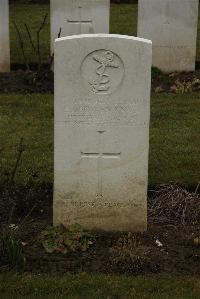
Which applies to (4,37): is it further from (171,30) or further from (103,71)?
(103,71)

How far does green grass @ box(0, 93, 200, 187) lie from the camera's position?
23.0 ft

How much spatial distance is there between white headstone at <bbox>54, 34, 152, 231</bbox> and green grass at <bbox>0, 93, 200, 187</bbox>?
754mm

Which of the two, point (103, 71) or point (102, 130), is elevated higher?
point (103, 71)

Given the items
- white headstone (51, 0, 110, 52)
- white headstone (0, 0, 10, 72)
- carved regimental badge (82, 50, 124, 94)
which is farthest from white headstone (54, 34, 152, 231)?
white headstone (0, 0, 10, 72)

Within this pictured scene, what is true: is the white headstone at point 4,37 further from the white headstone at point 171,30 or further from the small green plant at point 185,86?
the small green plant at point 185,86

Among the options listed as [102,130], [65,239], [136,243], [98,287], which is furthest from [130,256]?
[102,130]

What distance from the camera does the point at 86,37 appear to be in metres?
5.36

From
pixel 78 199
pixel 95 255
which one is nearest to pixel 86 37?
pixel 78 199

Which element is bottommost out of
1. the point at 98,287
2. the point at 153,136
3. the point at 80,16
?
the point at 98,287

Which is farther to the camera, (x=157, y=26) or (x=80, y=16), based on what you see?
(x=157, y=26)

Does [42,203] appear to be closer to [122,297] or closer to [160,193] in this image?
[160,193]

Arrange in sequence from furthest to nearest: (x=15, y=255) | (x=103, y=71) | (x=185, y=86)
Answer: (x=185, y=86) < (x=103, y=71) < (x=15, y=255)

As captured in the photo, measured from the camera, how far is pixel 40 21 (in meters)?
16.7

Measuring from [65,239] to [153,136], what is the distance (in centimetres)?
307
